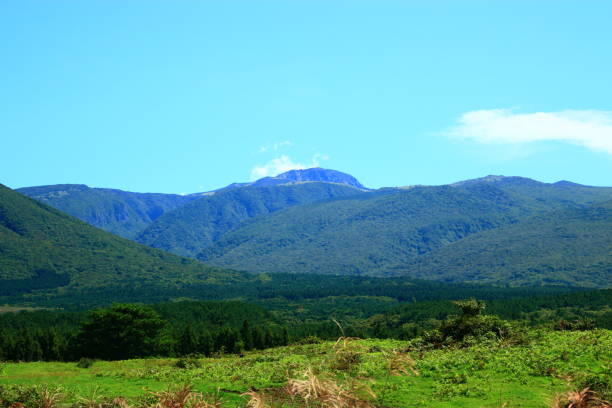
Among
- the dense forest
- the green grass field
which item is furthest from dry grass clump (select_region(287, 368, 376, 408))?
the dense forest

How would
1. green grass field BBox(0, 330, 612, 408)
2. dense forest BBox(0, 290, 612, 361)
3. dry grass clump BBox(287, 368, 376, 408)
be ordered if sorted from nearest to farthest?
dry grass clump BBox(287, 368, 376, 408) < green grass field BBox(0, 330, 612, 408) < dense forest BBox(0, 290, 612, 361)

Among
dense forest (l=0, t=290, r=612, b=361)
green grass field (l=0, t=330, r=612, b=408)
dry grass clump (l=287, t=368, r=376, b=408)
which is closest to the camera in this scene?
dry grass clump (l=287, t=368, r=376, b=408)

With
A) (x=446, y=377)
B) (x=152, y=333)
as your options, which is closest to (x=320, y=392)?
(x=446, y=377)

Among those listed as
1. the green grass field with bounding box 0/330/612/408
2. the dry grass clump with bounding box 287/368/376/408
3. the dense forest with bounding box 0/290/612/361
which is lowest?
the dense forest with bounding box 0/290/612/361

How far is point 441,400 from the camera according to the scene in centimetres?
2367

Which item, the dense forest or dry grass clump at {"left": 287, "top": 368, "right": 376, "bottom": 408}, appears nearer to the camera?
dry grass clump at {"left": 287, "top": 368, "right": 376, "bottom": 408}

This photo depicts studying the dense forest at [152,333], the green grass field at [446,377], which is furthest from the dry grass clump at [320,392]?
the dense forest at [152,333]

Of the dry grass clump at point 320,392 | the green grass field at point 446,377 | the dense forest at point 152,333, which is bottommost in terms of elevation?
the dense forest at point 152,333

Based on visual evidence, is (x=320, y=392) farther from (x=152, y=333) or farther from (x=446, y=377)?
(x=152, y=333)

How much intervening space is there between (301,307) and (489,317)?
432ft

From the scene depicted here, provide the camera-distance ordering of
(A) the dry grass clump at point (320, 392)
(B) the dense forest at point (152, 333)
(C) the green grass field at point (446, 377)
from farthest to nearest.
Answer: (B) the dense forest at point (152, 333)
(C) the green grass field at point (446, 377)
(A) the dry grass clump at point (320, 392)

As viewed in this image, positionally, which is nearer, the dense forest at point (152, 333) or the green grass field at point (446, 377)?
the green grass field at point (446, 377)

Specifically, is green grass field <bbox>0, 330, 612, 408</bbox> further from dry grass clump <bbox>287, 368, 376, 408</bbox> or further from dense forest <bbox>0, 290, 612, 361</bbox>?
dry grass clump <bbox>287, 368, 376, 408</bbox>

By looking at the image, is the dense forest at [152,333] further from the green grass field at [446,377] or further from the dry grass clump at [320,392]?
the dry grass clump at [320,392]
